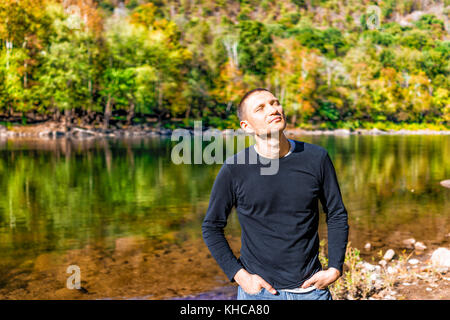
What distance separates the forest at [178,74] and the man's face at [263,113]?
64.0 metres

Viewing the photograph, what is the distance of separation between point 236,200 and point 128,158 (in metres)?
33.6

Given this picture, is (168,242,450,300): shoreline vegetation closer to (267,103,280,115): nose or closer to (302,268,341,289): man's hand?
(302,268,341,289): man's hand

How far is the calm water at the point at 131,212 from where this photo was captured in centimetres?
1109

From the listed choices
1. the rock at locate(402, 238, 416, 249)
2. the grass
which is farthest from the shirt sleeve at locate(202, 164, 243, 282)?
the rock at locate(402, 238, 416, 249)

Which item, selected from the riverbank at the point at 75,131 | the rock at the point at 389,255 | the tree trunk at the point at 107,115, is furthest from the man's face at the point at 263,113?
the tree trunk at the point at 107,115

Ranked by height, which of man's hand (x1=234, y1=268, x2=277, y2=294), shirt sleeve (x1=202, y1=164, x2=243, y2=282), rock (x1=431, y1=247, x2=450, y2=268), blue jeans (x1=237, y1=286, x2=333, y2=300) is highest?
shirt sleeve (x1=202, y1=164, x2=243, y2=282)

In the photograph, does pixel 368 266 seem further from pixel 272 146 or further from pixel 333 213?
pixel 272 146

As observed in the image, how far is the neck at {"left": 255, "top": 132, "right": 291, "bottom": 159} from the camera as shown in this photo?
10.3 ft

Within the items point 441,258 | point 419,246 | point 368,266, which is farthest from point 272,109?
point 419,246

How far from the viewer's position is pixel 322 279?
3203 millimetres

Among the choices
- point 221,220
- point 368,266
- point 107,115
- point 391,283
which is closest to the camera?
point 221,220

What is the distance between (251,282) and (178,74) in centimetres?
7949
